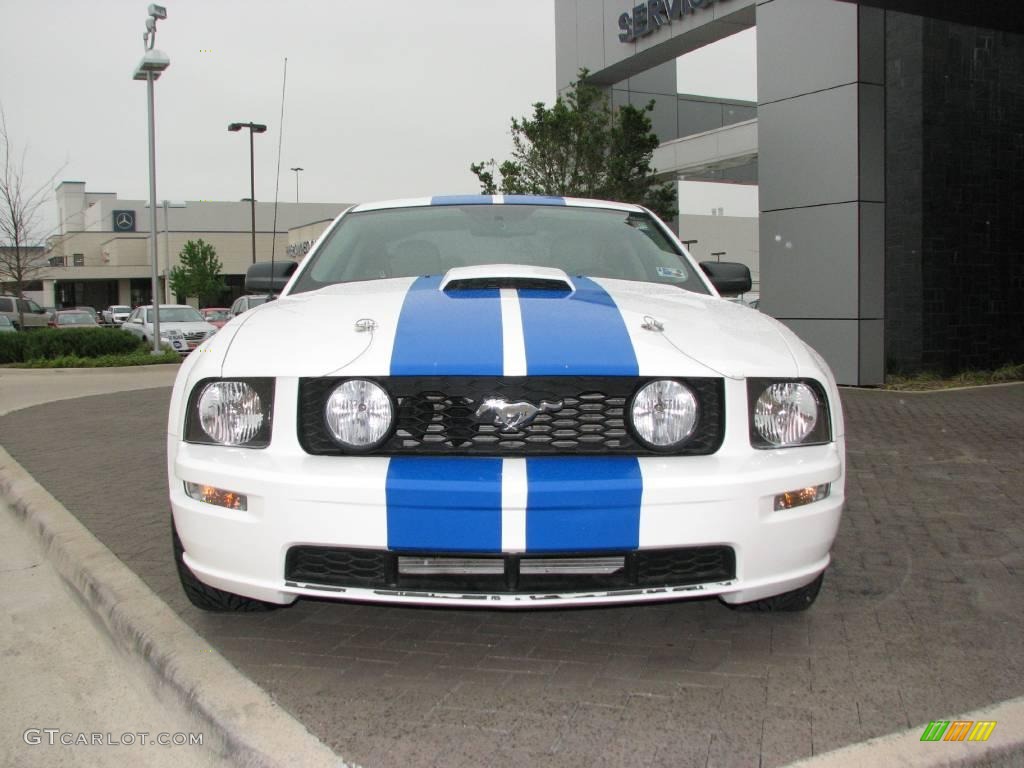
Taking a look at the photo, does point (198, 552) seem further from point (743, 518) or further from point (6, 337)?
point (6, 337)

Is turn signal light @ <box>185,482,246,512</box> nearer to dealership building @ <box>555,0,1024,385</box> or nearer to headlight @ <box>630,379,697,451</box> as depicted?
headlight @ <box>630,379,697,451</box>

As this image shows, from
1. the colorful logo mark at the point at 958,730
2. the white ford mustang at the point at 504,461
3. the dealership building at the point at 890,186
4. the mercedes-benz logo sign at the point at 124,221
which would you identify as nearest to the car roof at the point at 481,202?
the white ford mustang at the point at 504,461

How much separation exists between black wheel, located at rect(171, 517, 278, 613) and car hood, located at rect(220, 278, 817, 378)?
29.1 inches

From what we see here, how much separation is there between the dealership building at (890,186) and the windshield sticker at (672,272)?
793cm

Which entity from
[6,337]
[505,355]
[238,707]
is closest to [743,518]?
[505,355]

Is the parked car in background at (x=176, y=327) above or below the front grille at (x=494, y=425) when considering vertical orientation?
above

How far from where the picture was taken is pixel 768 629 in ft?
10.4

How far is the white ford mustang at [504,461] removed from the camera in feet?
8.10

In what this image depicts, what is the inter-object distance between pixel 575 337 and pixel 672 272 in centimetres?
146

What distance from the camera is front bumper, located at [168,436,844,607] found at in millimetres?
2479

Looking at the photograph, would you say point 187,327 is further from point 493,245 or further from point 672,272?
point 672,272

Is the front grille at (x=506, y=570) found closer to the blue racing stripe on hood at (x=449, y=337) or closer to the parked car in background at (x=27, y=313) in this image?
the blue racing stripe on hood at (x=449, y=337)

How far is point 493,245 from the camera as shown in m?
4.08

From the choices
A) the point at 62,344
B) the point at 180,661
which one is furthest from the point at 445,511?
the point at 62,344
